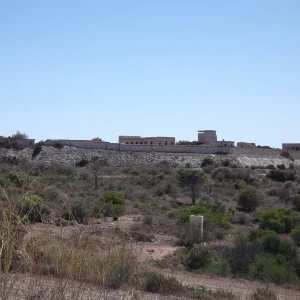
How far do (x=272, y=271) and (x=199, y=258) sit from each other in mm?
2837

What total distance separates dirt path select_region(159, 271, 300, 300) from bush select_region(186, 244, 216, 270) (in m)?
2.88

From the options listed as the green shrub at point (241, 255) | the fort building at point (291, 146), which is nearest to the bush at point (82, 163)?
the fort building at point (291, 146)

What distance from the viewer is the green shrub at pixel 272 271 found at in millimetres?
17094

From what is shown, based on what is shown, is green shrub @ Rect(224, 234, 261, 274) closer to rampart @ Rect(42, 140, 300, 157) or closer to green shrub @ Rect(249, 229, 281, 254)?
green shrub @ Rect(249, 229, 281, 254)

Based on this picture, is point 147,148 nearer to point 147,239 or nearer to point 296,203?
point 296,203

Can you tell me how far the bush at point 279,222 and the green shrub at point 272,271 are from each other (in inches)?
464

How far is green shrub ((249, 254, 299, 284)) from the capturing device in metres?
17.1

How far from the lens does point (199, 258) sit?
19406 mm

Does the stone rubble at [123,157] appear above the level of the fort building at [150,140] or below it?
below

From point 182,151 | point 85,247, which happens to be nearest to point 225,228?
point 85,247

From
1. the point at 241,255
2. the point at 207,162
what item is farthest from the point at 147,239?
the point at 207,162

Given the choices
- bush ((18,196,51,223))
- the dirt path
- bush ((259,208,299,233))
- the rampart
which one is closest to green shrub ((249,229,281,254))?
the dirt path

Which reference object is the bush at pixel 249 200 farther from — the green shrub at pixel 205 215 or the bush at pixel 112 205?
the green shrub at pixel 205 215

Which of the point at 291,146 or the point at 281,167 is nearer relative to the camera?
the point at 281,167
